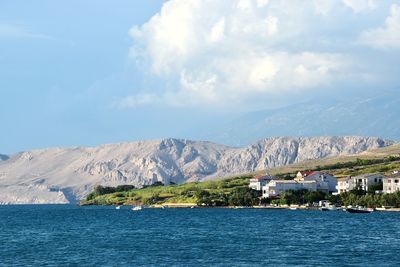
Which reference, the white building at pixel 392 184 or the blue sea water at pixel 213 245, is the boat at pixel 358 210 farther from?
the blue sea water at pixel 213 245

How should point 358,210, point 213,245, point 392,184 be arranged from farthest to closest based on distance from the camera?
point 392,184 < point 358,210 < point 213,245

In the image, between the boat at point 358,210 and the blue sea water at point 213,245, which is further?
the boat at point 358,210

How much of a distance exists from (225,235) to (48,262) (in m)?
33.8

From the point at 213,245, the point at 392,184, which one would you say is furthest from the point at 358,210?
the point at 213,245

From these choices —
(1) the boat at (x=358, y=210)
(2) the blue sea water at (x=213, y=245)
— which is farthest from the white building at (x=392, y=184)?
(2) the blue sea water at (x=213, y=245)

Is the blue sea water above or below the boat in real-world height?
below

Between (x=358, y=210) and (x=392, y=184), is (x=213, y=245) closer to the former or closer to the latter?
(x=358, y=210)

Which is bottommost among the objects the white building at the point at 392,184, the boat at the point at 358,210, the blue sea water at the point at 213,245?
the blue sea water at the point at 213,245

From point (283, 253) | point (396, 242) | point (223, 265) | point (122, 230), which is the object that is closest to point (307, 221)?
point (122, 230)

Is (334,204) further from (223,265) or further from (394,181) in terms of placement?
(223,265)

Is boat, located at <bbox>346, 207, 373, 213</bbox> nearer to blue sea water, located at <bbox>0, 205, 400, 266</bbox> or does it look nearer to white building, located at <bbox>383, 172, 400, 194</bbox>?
white building, located at <bbox>383, 172, 400, 194</bbox>

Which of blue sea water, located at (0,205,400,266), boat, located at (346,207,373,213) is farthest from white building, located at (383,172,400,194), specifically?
blue sea water, located at (0,205,400,266)

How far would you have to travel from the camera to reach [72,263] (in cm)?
7719

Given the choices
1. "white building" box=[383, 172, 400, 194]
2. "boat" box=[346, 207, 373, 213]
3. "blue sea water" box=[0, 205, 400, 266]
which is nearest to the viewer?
"blue sea water" box=[0, 205, 400, 266]
